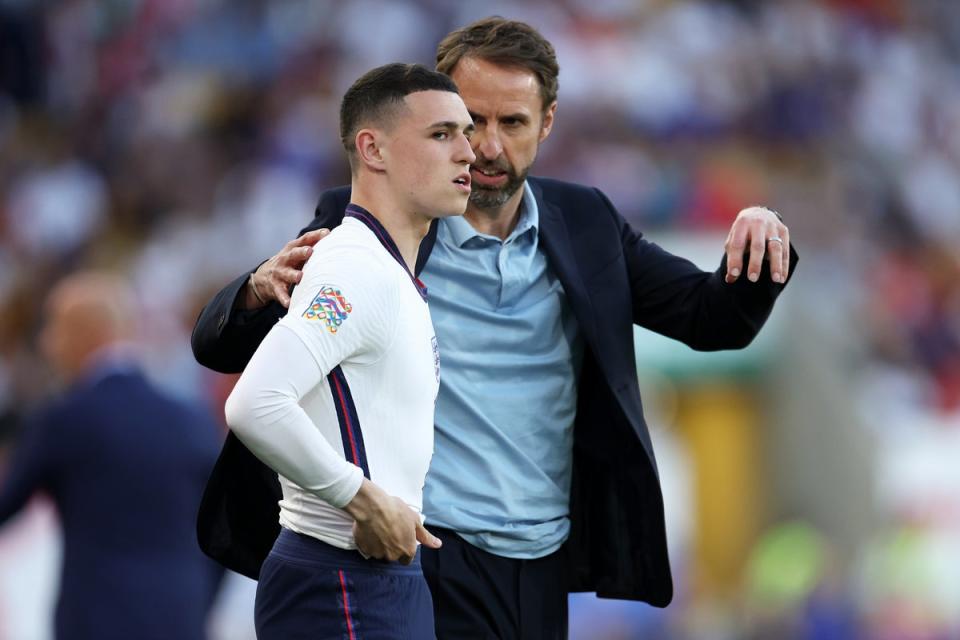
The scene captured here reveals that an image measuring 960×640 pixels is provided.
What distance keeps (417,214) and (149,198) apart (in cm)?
933

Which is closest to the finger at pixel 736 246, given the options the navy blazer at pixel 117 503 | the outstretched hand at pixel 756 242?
the outstretched hand at pixel 756 242

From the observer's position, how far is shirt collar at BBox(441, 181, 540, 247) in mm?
4289

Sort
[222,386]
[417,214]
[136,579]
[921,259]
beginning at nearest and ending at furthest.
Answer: [417,214]
[136,579]
[222,386]
[921,259]

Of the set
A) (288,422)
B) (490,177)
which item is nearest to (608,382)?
(490,177)

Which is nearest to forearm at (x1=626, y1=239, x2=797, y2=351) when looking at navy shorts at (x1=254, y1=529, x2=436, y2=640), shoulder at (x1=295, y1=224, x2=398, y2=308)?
shoulder at (x1=295, y1=224, x2=398, y2=308)

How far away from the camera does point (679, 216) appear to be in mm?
13719

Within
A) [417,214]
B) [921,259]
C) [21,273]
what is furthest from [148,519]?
[921,259]

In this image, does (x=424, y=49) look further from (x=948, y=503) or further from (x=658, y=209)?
(x=948, y=503)

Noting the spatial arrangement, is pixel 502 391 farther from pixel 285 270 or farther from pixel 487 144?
pixel 285 270

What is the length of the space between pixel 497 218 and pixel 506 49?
1.35 ft

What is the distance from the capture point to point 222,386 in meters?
11.2

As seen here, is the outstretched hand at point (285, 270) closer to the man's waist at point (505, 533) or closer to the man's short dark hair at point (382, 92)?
the man's short dark hair at point (382, 92)

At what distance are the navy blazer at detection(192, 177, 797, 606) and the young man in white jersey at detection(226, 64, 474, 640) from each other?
1.56 feet

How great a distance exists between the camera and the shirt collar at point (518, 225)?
4289mm
